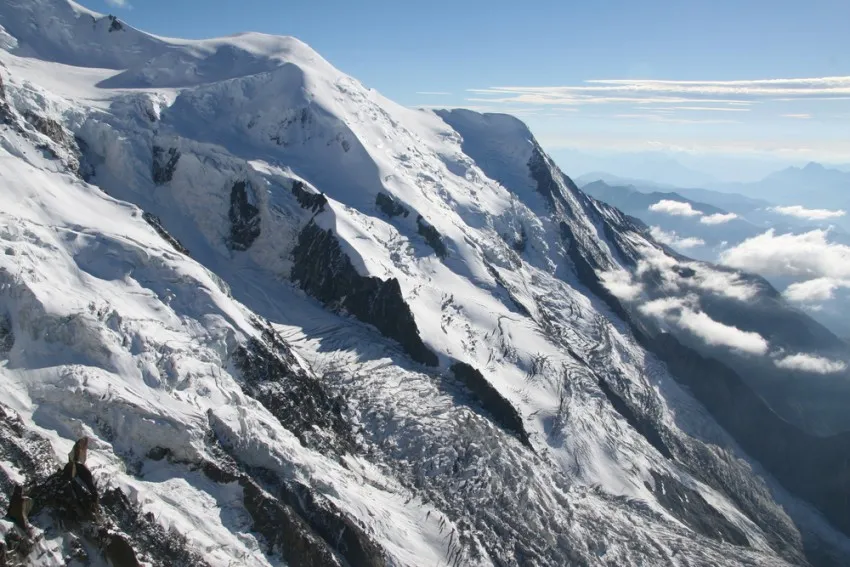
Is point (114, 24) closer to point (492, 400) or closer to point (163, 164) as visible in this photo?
point (163, 164)

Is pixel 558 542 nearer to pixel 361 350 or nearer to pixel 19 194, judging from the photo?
pixel 361 350

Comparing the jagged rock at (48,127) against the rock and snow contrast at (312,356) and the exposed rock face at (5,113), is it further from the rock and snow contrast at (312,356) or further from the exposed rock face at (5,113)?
the exposed rock face at (5,113)

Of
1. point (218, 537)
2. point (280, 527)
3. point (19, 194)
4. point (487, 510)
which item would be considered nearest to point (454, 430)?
point (487, 510)

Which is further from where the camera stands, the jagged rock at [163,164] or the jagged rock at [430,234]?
the jagged rock at [430,234]

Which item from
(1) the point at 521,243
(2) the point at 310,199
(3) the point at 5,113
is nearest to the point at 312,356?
(2) the point at 310,199

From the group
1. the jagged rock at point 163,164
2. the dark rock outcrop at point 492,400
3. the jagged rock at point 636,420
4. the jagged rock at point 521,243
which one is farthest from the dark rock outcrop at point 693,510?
the jagged rock at point 163,164
